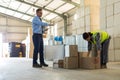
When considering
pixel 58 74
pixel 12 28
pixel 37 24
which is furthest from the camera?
pixel 12 28

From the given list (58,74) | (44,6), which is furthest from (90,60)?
(44,6)

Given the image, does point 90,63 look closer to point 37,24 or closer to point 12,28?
point 37,24

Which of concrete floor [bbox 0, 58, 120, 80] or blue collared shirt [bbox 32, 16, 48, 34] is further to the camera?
blue collared shirt [bbox 32, 16, 48, 34]

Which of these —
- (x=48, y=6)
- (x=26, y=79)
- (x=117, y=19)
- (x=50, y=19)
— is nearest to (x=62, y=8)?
(x=48, y=6)

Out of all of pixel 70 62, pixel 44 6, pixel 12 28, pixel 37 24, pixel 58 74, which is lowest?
pixel 58 74

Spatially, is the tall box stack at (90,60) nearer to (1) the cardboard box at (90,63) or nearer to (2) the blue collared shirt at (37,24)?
(1) the cardboard box at (90,63)

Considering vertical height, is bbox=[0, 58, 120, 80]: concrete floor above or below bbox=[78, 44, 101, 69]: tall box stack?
below

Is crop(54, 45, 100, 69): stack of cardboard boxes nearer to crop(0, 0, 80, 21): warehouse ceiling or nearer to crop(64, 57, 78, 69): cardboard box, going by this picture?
crop(64, 57, 78, 69): cardboard box

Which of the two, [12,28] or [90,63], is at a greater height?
[12,28]

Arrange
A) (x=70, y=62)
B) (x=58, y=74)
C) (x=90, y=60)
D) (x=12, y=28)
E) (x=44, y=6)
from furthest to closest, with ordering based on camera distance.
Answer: (x=12, y=28), (x=44, y=6), (x=70, y=62), (x=90, y=60), (x=58, y=74)

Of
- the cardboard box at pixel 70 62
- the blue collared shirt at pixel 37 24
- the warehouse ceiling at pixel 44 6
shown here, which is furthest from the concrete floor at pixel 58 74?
the warehouse ceiling at pixel 44 6

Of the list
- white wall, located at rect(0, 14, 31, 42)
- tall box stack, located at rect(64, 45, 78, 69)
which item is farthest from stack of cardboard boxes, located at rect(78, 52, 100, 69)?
white wall, located at rect(0, 14, 31, 42)

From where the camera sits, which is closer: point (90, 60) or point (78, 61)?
point (90, 60)

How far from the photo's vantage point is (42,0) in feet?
57.2
